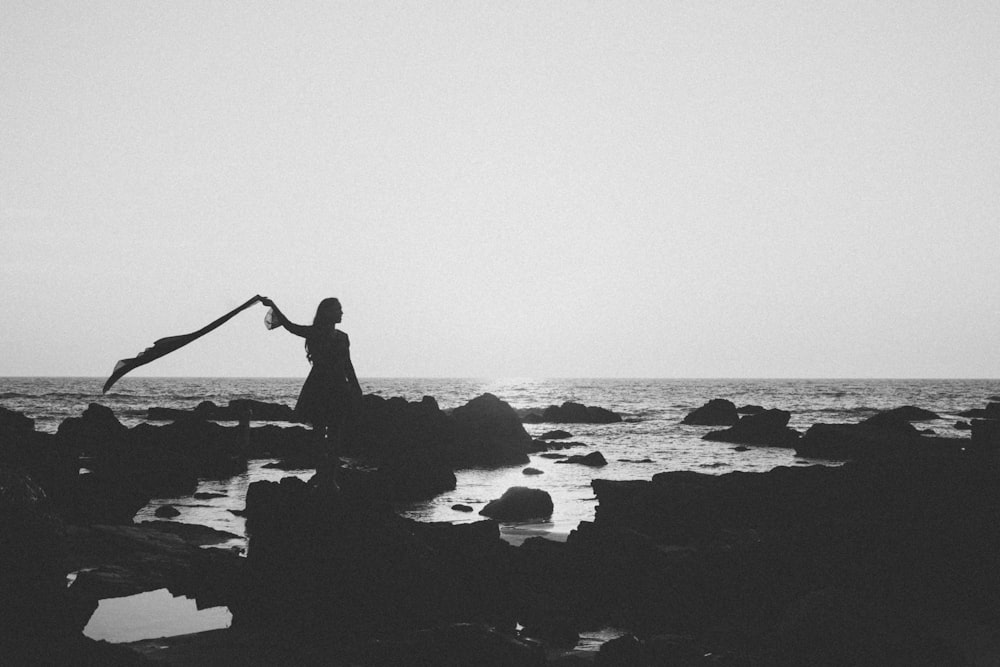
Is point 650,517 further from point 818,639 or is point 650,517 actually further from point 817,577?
point 818,639

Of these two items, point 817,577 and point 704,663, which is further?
point 817,577

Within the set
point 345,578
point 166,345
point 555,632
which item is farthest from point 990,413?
point 166,345

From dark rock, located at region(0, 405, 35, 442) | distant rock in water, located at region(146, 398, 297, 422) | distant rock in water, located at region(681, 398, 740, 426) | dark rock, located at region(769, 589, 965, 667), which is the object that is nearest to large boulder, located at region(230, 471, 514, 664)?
dark rock, located at region(769, 589, 965, 667)

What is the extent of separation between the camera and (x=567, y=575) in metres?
9.48

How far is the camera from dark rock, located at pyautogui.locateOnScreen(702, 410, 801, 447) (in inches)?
1532

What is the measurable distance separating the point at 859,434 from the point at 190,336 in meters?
31.1

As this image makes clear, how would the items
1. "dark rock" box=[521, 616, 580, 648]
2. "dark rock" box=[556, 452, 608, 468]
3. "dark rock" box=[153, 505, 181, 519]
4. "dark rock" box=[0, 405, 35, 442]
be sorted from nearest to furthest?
"dark rock" box=[521, 616, 580, 648]
"dark rock" box=[153, 505, 181, 519]
"dark rock" box=[0, 405, 35, 442]
"dark rock" box=[556, 452, 608, 468]

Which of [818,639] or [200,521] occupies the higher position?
[818,639]

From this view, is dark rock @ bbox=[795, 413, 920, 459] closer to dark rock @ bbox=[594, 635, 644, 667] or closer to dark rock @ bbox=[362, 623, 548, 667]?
dark rock @ bbox=[594, 635, 644, 667]

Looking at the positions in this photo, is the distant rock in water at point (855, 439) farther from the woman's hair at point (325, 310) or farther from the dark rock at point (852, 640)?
the woman's hair at point (325, 310)

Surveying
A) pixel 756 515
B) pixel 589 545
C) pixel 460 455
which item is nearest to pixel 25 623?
pixel 589 545

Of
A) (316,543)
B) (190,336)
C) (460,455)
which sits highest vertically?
(190,336)

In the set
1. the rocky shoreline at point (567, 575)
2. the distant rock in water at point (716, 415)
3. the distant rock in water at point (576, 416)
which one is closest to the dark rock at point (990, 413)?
the distant rock in water at point (716, 415)

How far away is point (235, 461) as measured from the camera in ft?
86.3
